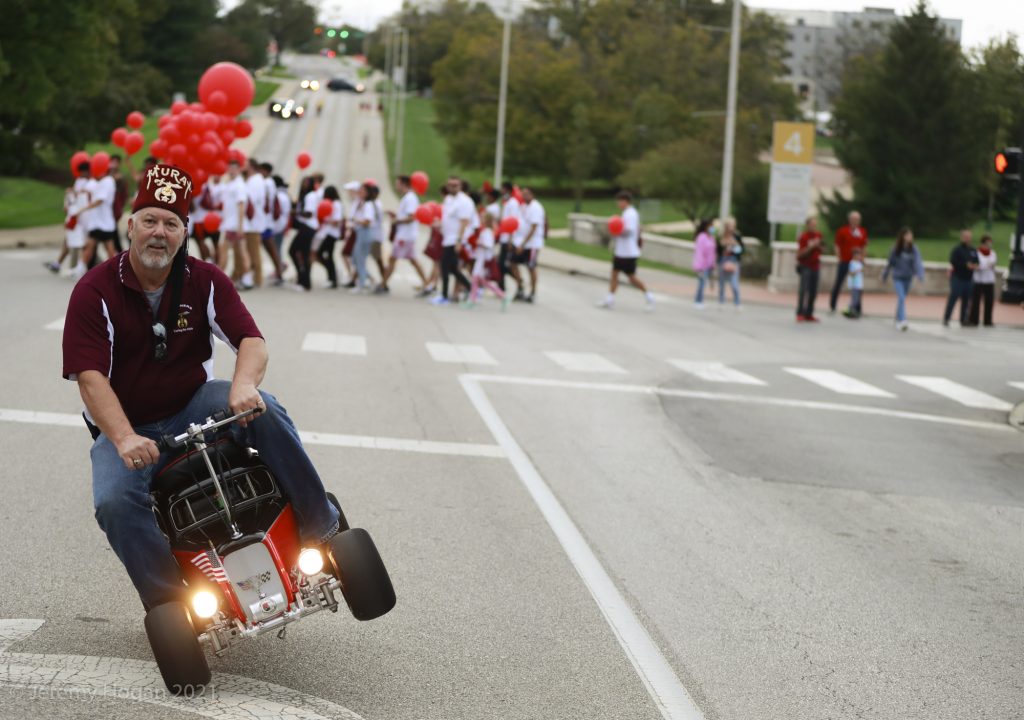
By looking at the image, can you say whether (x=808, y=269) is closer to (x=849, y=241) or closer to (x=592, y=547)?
(x=849, y=241)

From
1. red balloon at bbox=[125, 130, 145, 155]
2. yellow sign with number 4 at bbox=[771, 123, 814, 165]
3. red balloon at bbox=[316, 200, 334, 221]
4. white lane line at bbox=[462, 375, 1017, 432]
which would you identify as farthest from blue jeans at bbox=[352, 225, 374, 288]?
yellow sign with number 4 at bbox=[771, 123, 814, 165]

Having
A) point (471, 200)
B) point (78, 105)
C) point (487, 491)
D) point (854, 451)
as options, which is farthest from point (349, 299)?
point (78, 105)

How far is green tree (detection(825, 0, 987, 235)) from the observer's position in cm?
5472

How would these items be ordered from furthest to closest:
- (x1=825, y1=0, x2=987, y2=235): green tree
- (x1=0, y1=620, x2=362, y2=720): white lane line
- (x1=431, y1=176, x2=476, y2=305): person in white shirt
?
(x1=825, y1=0, x2=987, y2=235): green tree → (x1=431, y1=176, x2=476, y2=305): person in white shirt → (x1=0, y1=620, x2=362, y2=720): white lane line

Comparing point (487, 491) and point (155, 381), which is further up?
point (155, 381)

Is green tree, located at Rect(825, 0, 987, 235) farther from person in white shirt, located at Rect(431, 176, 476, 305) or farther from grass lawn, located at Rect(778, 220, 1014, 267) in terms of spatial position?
person in white shirt, located at Rect(431, 176, 476, 305)

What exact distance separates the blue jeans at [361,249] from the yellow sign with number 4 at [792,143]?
45.2ft

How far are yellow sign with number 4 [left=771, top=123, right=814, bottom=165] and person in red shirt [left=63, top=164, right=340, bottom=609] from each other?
3162cm

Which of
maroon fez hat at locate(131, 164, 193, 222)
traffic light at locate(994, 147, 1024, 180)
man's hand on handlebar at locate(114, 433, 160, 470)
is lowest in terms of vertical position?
man's hand on handlebar at locate(114, 433, 160, 470)

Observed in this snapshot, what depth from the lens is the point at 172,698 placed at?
5.37 meters

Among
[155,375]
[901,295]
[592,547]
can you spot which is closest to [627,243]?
[901,295]

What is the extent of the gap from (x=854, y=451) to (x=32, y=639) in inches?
325

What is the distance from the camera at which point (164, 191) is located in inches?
223

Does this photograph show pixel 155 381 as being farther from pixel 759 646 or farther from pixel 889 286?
pixel 889 286
